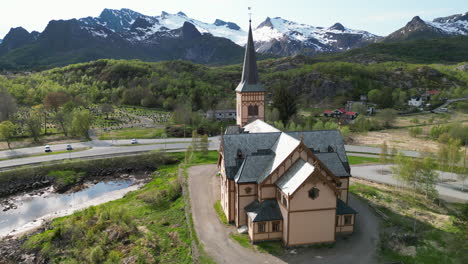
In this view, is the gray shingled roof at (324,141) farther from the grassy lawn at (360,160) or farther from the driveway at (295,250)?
the grassy lawn at (360,160)

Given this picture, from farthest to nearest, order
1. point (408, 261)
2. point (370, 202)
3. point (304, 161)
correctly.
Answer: point (370, 202)
point (304, 161)
point (408, 261)

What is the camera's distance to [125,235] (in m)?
32.1

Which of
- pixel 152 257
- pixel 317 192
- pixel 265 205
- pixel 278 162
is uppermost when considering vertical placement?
pixel 278 162

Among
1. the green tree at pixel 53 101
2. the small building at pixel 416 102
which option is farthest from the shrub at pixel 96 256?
the small building at pixel 416 102

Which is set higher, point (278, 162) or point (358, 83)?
point (358, 83)

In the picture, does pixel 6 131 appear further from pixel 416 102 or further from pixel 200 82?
pixel 416 102

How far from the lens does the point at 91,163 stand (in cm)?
5816

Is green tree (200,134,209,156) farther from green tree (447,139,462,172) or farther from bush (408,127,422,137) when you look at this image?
bush (408,127,422,137)

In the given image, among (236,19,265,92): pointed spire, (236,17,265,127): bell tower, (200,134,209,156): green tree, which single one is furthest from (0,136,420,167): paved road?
(236,19,265,92): pointed spire

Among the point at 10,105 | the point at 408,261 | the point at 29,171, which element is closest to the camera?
the point at 408,261

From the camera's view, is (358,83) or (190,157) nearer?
(190,157)

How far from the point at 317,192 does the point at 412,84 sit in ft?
536

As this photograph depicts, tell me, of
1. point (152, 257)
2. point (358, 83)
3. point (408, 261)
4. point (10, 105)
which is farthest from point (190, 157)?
point (358, 83)

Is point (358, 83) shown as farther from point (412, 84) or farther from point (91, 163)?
point (91, 163)
